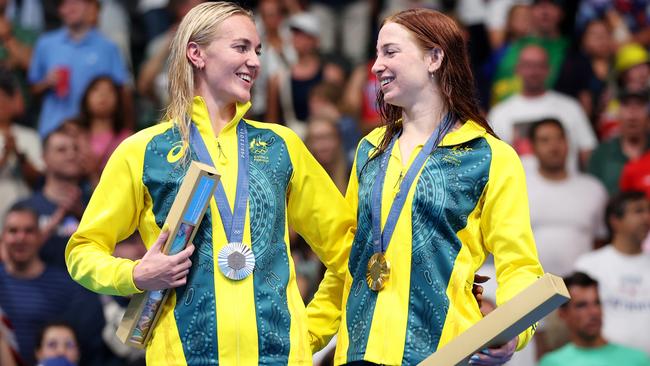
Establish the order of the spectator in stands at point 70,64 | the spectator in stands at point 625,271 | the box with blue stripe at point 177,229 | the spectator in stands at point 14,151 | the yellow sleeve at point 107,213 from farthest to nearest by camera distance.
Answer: the spectator in stands at point 70,64
the spectator in stands at point 14,151
the spectator in stands at point 625,271
the yellow sleeve at point 107,213
the box with blue stripe at point 177,229

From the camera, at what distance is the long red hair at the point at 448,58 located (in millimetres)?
6078

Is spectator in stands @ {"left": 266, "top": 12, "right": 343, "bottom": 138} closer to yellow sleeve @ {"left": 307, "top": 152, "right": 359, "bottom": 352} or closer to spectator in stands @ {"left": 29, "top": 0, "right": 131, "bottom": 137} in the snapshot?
spectator in stands @ {"left": 29, "top": 0, "right": 131, "bottom": 137}

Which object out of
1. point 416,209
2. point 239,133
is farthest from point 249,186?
point 416,209

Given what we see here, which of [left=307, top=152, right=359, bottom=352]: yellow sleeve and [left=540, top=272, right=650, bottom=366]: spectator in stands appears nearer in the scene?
[left=307, top=152, right=359, bottom=352]: yellow sleeve

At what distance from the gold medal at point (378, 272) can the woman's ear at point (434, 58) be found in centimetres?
78

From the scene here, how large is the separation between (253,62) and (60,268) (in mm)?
4517

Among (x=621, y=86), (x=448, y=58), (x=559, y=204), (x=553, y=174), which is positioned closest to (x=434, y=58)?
(x=448, y=58)

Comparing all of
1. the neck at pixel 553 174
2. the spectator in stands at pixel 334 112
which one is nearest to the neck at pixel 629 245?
the neck at pixel 553 174

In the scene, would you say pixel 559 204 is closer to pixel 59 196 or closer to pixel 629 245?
pixel 629 245

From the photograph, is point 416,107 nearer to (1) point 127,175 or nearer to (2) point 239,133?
(2) point 239,133

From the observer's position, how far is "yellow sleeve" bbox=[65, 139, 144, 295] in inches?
232

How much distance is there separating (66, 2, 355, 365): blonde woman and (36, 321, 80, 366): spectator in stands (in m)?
3.50

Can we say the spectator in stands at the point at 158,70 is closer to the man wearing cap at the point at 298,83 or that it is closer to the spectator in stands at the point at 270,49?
the spectator in stands at the point at 270,49

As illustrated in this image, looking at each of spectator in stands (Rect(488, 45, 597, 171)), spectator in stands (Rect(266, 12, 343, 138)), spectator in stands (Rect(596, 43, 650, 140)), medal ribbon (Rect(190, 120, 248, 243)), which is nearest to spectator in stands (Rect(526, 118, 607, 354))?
spectator in stands (Rect(488, 45, 597, 171))
